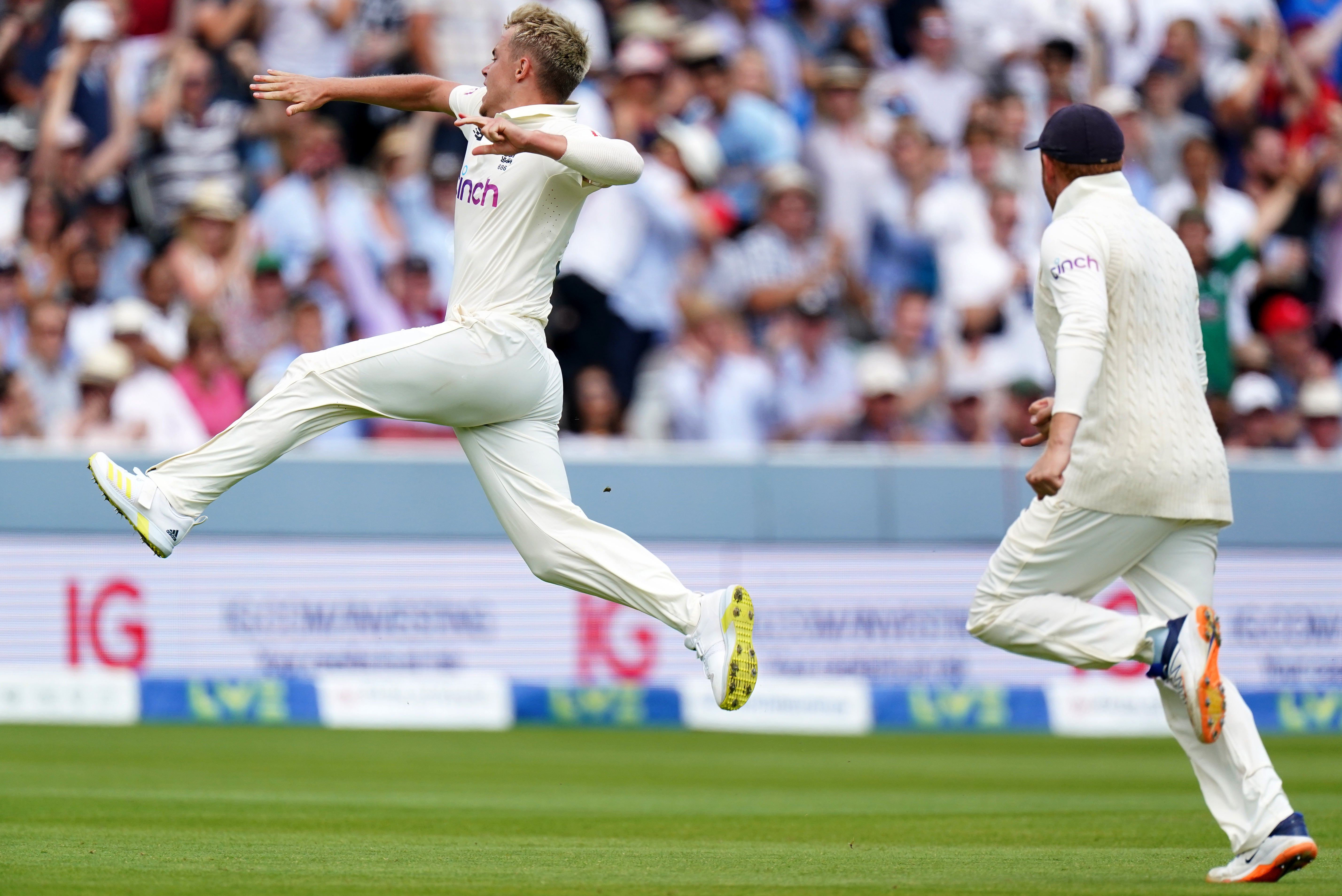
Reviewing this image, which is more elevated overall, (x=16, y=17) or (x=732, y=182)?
(x=16, y=17)

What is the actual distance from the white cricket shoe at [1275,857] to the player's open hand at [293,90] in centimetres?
420

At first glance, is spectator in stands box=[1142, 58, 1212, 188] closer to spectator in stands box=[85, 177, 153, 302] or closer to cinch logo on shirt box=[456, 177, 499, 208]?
spectator in stands box=[85, 177, 153, 302]

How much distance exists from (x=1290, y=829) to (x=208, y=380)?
916 cm

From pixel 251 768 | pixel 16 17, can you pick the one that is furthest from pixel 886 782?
pixel 16 17

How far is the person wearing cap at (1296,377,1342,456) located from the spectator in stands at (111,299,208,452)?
857cm

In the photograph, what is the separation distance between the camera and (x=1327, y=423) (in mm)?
14977

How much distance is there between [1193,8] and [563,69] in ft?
41.9

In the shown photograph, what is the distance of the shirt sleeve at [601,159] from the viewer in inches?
255

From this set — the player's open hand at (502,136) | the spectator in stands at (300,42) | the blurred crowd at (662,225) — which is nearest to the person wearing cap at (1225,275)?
the blurred crowd at (662,225)

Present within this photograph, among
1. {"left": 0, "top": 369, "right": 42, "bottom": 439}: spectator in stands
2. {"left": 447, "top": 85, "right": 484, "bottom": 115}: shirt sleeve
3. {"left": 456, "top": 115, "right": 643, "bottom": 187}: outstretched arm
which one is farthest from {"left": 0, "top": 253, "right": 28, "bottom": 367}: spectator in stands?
{"left": 456, "top": 115, "right": 643, "bottom": 187}: outstretched arm

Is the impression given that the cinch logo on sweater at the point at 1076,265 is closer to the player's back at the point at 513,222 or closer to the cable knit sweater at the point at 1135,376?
the cable knit sweater at the point at 1135,376

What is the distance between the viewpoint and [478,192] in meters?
6.99

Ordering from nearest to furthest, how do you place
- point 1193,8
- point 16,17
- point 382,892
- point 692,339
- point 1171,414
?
point 382,892, point 1171,414, point 692,339, point 16,17, point 1193,8

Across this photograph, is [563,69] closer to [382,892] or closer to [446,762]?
[382,892]
